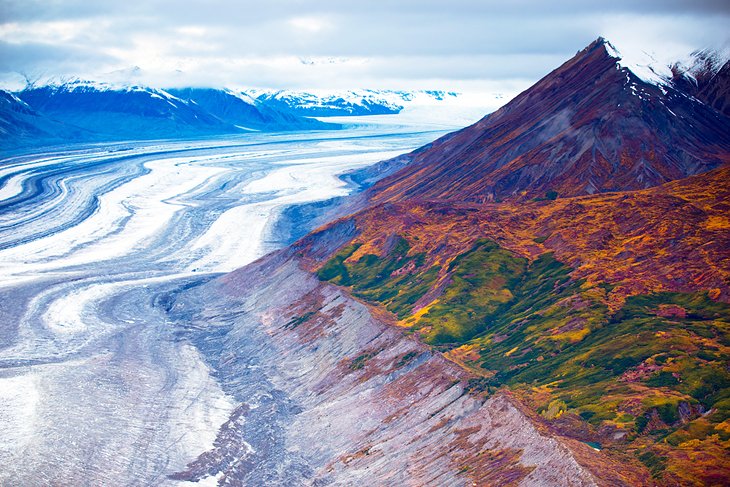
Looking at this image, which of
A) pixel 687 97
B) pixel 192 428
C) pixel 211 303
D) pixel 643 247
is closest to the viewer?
pixel 192 428

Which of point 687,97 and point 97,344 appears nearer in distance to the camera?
point 97,344

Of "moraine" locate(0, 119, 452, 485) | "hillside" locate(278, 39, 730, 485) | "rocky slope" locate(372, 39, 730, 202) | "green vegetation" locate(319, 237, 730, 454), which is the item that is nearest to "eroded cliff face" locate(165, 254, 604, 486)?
"hillside" locate(278, 39, 730, 485)

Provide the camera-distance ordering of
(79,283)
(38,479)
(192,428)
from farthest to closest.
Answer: (79,283) → (192,428) → (38,479)

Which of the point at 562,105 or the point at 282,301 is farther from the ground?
the point at 562,105

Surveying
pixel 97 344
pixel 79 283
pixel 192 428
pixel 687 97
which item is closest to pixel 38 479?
pixel 192 428

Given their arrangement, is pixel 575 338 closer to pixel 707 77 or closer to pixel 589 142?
pixel 589 142

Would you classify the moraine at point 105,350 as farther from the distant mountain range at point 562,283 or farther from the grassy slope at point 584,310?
the grassy slope at point 584,310

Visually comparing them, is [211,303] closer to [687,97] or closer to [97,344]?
[97,344]

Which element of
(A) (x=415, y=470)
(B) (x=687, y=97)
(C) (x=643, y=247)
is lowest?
(A) (x=415, y=470)
